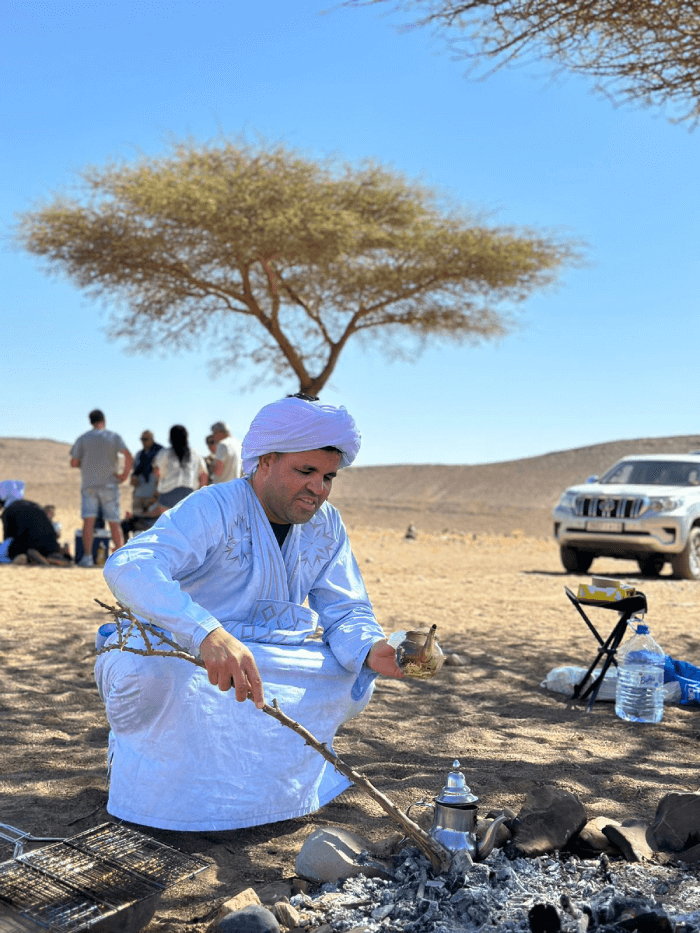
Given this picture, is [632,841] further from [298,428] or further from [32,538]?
[32,538]

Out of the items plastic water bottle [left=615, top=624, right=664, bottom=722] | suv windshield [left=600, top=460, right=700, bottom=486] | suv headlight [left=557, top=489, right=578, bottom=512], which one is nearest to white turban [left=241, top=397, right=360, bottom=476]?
plastic water bottle [left=615, top=624, right=664, bottom=722]

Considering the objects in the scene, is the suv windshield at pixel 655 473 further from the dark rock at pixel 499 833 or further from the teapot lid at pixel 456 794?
the teapot lid at pixel 456 794

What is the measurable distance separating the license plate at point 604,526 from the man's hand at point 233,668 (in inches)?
401

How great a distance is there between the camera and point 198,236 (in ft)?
66.9

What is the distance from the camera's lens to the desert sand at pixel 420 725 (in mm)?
3203

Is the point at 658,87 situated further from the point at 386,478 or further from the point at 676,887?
the point at 386,478

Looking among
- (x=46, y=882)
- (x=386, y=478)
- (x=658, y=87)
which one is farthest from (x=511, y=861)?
(x=386, y=478)

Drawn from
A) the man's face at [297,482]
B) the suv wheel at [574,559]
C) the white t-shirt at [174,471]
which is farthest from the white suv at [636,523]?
the man's face at [297,482]

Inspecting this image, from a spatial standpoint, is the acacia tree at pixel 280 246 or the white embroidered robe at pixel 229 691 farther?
the acacia tree at pixel 280 246

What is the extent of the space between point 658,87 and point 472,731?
19.9ft

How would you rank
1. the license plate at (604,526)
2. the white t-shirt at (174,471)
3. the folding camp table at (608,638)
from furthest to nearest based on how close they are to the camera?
the license plate at (604,526) < the white t-shirt at (174,471) < the folding camp table at (608,638)

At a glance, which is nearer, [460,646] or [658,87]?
[460,646]

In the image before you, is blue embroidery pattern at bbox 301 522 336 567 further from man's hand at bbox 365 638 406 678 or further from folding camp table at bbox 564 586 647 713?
folding camp table at bbox 564 586 647 713

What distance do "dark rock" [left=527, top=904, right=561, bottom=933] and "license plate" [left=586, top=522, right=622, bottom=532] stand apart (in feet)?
33.7
